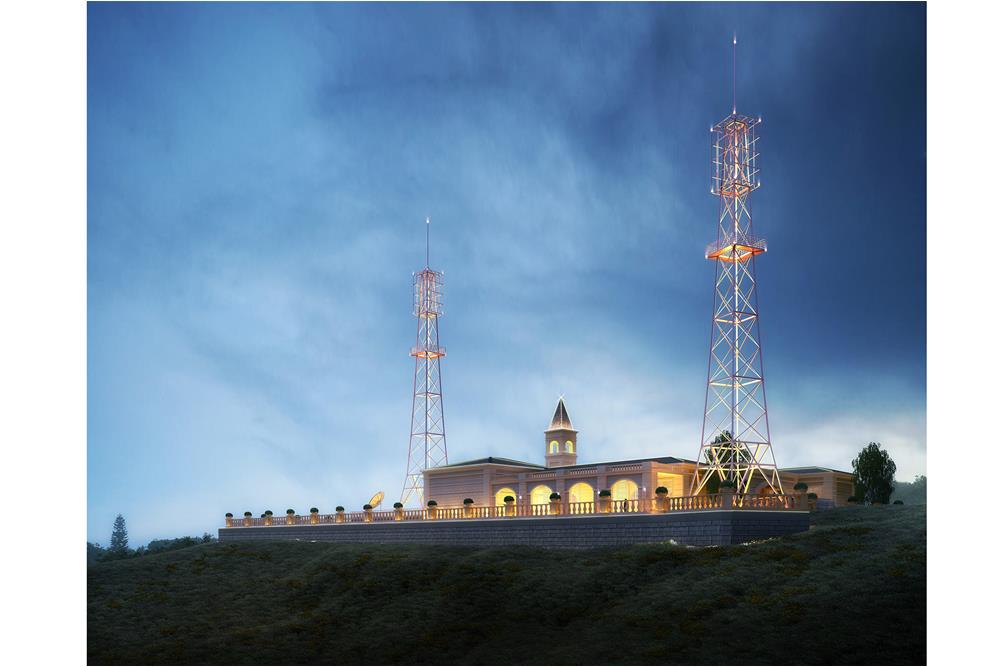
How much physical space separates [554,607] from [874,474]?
4390cm

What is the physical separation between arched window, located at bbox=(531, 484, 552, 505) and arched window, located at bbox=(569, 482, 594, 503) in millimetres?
1576

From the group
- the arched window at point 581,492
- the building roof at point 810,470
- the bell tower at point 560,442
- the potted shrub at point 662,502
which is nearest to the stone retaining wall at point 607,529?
the potted shrub at point 662,502

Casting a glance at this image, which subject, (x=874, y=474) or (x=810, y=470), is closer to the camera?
(x=810, y=470)

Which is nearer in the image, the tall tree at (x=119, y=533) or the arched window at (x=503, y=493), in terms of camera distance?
the arched window at (x=503, y=493)

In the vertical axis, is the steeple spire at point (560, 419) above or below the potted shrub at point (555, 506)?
above

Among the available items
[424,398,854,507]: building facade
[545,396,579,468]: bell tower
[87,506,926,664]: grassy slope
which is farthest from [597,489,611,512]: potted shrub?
[545,396,579,468]: bell tower

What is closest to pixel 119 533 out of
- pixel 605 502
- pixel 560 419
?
pixel 560 419

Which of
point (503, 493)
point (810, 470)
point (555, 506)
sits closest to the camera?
point (555, 506)

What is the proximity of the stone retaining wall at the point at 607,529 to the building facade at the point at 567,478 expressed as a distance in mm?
6888

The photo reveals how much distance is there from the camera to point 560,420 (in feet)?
193

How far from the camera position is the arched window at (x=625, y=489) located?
44.7m

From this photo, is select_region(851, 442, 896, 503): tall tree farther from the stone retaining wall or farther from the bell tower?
the stone retaining wall

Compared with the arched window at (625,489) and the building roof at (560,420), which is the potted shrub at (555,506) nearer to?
the arched window at (625,489)

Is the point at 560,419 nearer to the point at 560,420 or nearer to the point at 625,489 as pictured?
the point at 560,420
